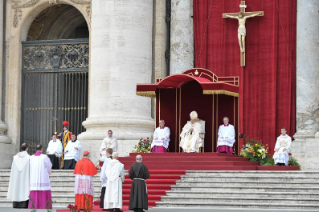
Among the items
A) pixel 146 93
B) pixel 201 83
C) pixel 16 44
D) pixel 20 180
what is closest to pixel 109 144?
pixel 146 93

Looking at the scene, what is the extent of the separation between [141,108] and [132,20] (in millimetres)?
2981

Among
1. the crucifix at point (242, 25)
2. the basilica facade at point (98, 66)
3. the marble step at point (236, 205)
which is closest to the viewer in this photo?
the marble step at point (236, 205)

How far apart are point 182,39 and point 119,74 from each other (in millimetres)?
2555

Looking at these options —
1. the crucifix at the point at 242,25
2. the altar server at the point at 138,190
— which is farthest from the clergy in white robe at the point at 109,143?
the altar server at the point at 138,190

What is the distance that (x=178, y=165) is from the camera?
23141 mm

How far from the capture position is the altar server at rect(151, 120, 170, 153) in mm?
25188

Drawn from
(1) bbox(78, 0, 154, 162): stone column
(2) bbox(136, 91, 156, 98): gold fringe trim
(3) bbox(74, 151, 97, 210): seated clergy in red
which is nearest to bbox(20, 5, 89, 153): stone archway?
(1) bbox(78, 0, 154, 162): stone column

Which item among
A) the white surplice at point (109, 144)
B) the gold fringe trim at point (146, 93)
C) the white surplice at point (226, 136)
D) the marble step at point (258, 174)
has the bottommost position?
the marble step at point (258, 174)

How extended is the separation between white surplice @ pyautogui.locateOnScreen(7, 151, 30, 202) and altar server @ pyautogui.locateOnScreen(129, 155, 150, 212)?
145 inches

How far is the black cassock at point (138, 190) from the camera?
18609 millimetres

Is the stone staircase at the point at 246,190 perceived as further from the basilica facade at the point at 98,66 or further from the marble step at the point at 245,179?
the basilica facade at the point at 98,66

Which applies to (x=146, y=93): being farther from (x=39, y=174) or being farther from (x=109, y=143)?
(x=39, y=174)

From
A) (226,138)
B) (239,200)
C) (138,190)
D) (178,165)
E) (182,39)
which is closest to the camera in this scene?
(138,190)

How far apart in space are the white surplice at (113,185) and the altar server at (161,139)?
6.07 meters
